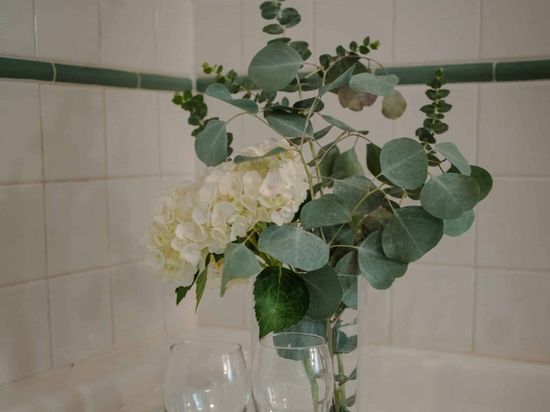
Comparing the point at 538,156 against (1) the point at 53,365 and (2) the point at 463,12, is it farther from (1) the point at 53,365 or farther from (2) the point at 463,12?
(1) the point at 53,365

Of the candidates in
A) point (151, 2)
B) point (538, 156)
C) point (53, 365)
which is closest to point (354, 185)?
point (538, 156)

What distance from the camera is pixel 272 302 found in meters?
0.73

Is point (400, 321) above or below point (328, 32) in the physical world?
below

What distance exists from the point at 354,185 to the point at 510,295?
561 millimetres

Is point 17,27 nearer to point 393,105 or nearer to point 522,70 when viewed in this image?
point 393,105

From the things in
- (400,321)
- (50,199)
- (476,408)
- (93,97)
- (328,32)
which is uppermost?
(328,32)

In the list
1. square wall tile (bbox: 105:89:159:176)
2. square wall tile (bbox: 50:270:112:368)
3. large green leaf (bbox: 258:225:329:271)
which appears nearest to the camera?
large green leaf (bbox: 258:225:329:271)

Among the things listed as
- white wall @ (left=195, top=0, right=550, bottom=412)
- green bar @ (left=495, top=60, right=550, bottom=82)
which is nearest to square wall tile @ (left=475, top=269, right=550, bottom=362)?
white wall @ (left=195, top=0, right=550, bottom=412)

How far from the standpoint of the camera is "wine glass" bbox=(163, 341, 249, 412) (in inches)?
33.1

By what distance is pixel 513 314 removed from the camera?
1.21 metres

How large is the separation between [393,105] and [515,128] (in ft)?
1.29

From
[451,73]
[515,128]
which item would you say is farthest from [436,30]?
[515,128]

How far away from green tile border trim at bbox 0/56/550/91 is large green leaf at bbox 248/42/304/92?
33 cm

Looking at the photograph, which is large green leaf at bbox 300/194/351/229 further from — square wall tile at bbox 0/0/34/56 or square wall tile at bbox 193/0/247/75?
square wall tile at bbox 193/0/247/75
